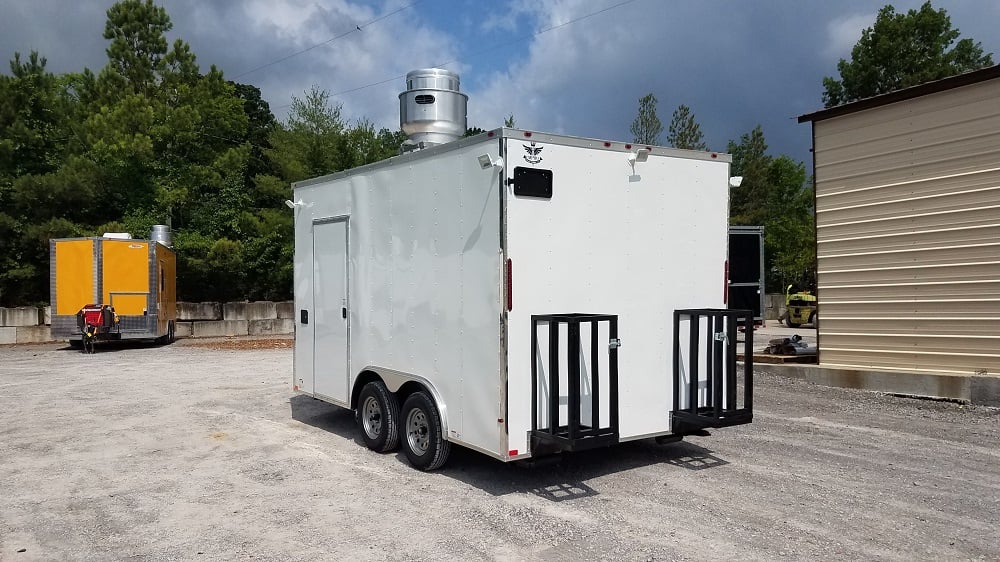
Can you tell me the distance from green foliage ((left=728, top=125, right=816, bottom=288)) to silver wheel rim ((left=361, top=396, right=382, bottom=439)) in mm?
31160

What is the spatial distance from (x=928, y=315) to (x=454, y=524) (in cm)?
803

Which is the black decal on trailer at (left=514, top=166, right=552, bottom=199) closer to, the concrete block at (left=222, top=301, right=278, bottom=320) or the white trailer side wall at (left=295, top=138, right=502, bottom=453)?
the white trailer side wall at (left=295, top=138, right=502, bottom=453)

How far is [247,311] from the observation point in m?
24.4

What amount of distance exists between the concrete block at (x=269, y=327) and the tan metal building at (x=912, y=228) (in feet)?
60.2

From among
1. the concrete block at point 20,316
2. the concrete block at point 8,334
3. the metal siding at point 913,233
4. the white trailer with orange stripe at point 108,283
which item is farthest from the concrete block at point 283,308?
the metal siding at point 913,233

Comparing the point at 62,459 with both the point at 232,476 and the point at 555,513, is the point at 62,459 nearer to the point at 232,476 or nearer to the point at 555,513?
the point at 232,476

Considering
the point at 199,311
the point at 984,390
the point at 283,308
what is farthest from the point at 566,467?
the point at 199,311

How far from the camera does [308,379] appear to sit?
8641 mm

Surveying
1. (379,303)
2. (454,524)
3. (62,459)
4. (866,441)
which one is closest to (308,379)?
(379,303)

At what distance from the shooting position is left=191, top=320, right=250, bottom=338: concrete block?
77.0 feet

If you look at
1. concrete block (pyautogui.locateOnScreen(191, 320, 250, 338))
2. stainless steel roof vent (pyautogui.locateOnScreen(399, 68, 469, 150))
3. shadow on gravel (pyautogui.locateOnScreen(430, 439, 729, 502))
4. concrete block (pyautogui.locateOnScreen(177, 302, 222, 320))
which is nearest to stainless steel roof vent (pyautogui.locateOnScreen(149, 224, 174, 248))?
concrete block (pyautogui.locateOnScreen(177, 302, 222, 320))

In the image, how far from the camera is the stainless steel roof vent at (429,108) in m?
7.89

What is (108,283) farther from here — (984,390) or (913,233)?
(984,390)

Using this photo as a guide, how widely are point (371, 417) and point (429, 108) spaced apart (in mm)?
3391
